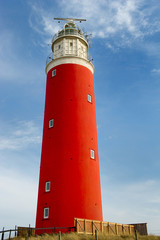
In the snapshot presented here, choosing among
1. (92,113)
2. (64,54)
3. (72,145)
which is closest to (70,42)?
(64,54)

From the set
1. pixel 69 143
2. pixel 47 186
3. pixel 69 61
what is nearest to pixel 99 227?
pixel 47 186

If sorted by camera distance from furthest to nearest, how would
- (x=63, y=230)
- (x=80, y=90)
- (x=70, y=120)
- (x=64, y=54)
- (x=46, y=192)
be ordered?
(x=64, y=54), (x=80, y=90), (x=70, y=120), (x=46, y=192), (x=63, y=230)

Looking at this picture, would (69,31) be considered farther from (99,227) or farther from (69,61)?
(99,227)

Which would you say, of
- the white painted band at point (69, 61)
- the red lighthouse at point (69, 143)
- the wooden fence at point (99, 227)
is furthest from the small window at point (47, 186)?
the white painted band at point (69, 61)

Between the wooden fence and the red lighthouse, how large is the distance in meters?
1.37

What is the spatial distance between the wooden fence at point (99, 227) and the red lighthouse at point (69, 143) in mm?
1373

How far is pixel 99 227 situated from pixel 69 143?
748 cm

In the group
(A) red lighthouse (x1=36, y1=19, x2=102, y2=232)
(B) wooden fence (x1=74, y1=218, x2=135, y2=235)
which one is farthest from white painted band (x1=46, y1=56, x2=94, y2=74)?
(B) wooden fence (x1=74, y1=218, x2=135, y2=235)

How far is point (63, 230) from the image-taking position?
830 inches

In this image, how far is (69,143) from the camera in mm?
24344

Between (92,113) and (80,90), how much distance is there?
8.60ft

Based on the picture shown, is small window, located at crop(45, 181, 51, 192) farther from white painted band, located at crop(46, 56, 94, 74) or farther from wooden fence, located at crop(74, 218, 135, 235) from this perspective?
white painted band, located at crop(46, 56, 94, 74)

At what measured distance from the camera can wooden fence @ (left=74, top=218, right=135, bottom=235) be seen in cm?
1940

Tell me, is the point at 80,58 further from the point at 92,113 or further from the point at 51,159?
the point at 51,159
